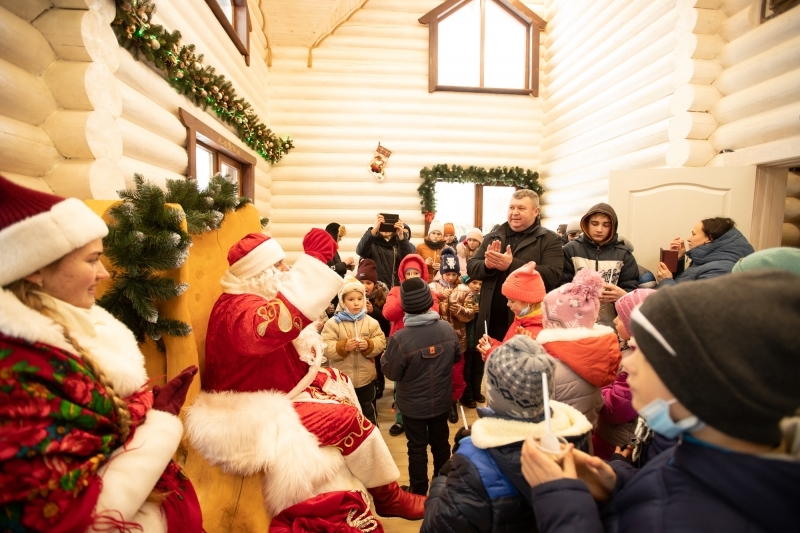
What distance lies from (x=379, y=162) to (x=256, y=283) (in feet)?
17.4

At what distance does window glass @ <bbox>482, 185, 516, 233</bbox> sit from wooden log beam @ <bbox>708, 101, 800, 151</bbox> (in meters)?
3.67

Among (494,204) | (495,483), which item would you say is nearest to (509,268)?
(495,483)

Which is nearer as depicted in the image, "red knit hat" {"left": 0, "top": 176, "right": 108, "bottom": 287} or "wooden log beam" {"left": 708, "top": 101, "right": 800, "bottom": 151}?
"red knit hat" {"left": 0, "top": 176, "right": 108, "bottom": 287}

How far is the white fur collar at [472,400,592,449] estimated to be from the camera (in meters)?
1.14

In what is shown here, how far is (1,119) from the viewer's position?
162 cm

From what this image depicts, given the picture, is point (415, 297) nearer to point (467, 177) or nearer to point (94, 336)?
point (94, 336)

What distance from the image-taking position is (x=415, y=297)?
2572 mm

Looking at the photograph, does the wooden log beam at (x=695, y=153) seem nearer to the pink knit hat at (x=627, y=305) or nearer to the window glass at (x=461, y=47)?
the pink knit hat at (x=627, y=305)

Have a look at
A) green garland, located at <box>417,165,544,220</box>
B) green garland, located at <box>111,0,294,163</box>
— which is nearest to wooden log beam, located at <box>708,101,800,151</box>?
green garland, located at <box>417,165,544,220</box>

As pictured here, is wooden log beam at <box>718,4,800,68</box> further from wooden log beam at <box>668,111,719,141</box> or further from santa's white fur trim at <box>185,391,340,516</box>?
santa's white fur trim at <box>185,391,340,516</box>

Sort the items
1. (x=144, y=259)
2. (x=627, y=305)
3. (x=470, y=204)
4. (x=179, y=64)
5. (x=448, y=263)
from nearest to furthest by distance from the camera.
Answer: (x=144, y=259) < (x=627, y=305) < (x=179, y=64) < (x=448, y=263) < (x=470, y=204)

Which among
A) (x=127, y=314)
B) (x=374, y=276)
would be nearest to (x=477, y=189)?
(x=374, y=276)

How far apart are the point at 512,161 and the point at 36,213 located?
7138 mm

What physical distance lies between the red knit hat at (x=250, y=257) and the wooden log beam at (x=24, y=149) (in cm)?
96
